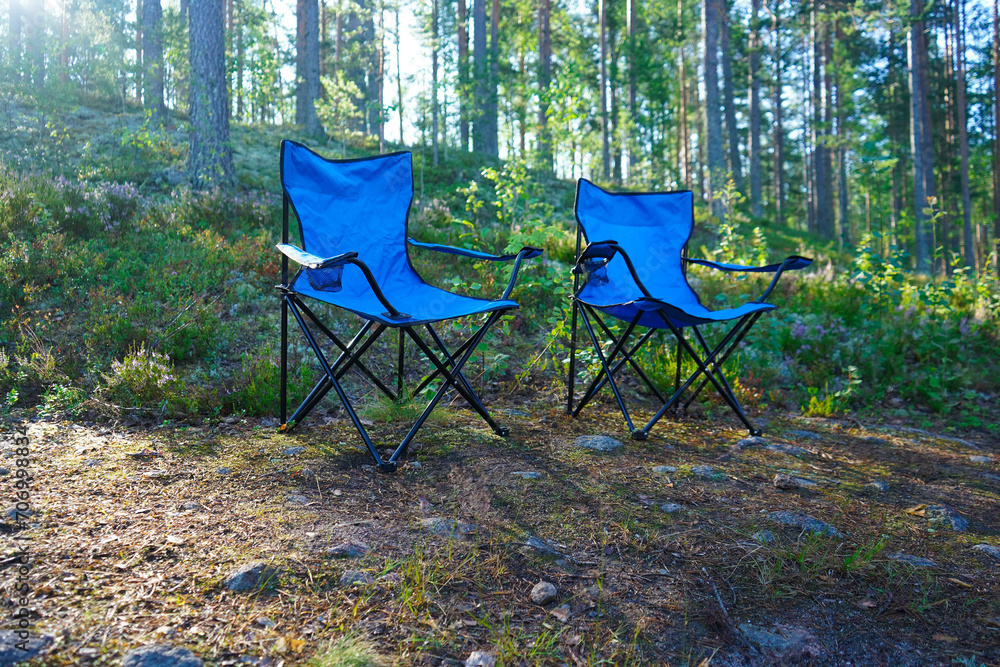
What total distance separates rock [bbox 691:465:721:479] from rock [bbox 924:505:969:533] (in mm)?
583

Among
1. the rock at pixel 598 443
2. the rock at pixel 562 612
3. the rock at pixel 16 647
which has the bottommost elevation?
the rock at pixel 562 612

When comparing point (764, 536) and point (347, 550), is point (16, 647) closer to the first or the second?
point (347, 550)

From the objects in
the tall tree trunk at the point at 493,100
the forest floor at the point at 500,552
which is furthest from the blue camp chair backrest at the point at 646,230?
the tall tree trunk at the point at 493,100

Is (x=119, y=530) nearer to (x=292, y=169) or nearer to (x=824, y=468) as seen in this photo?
(x=292, y=169)

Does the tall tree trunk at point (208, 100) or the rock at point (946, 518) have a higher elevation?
the tall tree trunk at point (208, 100)

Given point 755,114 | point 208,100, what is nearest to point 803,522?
point 208,100

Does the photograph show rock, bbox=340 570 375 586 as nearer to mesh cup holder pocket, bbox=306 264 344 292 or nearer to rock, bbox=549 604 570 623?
rock, bbox=549 604 570 623

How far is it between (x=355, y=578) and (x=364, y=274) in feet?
4.02

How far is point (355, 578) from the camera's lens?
50.9 inches

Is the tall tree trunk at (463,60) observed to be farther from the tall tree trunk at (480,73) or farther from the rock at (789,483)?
the rock at (789,483)

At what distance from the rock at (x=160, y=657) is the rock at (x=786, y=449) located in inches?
81.4

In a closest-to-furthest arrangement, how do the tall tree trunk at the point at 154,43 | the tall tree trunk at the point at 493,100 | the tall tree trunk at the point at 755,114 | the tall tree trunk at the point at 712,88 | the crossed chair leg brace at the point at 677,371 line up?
the crossed chair leg brace at the point at 677,371
the tall tree trunk at the point at 712,88
the tall tree trunk at the point at 154,43
the tall tree trunk at the point at 493,100
the tall tree trunk at the point at 755,114

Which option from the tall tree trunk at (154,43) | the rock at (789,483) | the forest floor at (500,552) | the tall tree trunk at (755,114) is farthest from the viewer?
the tall tree trunk at (755,114)

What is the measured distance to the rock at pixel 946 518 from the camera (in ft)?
5.45
